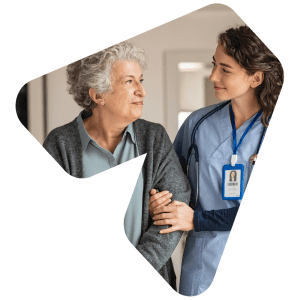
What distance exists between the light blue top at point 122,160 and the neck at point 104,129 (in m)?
0.01

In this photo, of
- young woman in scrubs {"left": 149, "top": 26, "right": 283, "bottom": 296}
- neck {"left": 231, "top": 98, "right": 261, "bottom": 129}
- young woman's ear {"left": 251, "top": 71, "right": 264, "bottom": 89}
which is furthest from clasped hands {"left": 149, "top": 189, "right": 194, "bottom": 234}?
young woman's ear {"left": 251, "top": 71, "right": 264, "bottom": 89}

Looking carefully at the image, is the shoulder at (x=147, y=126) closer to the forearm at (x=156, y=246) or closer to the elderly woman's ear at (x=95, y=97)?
the elderly woman's ear at (x=95, y=97)

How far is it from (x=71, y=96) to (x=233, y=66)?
61 centimetres

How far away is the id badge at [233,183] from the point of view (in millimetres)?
1832

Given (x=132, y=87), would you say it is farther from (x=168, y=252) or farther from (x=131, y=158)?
(x=168, y=252)

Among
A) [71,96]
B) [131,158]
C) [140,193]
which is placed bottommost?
[140,193]

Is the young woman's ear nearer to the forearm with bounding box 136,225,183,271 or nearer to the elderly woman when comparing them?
the elderly woman

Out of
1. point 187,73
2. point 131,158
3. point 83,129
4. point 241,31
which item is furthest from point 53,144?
point 241,31

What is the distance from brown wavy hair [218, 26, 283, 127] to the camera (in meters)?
1.82

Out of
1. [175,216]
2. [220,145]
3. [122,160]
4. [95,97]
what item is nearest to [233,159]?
[220,145]

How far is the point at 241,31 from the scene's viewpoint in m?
1.83

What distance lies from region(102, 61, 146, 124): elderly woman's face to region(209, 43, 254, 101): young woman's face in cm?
28

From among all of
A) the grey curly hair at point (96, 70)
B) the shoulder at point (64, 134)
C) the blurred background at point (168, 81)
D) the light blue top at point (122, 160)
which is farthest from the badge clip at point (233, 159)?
the shoulder at point (64, 134)

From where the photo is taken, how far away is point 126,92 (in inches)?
72.0
